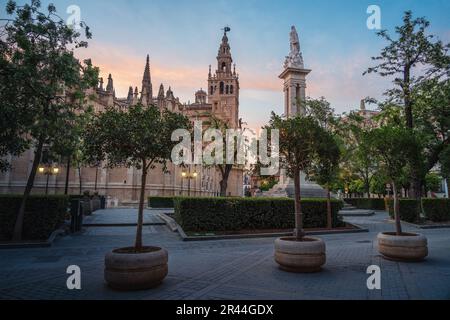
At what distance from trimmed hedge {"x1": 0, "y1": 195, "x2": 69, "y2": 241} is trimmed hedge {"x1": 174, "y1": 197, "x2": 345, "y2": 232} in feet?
19.6

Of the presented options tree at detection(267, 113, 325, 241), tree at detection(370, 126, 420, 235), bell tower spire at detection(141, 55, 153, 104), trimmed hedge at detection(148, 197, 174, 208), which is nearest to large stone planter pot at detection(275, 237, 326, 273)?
tree at detection(267, 113, 325, 241)

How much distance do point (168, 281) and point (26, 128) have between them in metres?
8.33

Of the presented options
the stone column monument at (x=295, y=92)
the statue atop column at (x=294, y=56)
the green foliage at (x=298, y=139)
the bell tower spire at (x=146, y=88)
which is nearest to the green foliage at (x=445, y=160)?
the stone column monument at (x=295, y=92)

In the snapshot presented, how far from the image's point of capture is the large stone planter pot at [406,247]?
28.3 ft

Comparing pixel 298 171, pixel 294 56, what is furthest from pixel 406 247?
pixel 294 56

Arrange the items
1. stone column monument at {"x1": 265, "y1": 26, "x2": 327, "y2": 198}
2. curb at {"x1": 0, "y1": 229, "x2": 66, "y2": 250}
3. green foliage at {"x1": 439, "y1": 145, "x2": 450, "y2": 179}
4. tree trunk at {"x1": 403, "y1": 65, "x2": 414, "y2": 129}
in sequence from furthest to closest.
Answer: green foliage at {"x1": 439, "y1": 145, "x2": 450, "y2": 179} → stone column monument at {"x1": 265, "y1": 26, "x2": 327, "y2": 198} → tree trunk at {"x1": 403, "y1": 65, "x2": 414, "y2": 129} → curb at {"x1": 0, "y1": 229, "x2": 66, "y2": 250}

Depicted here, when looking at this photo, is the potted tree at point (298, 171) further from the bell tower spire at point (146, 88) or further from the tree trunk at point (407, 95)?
the bell tower spire at point (146, 88)

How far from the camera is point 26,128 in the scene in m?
10.8

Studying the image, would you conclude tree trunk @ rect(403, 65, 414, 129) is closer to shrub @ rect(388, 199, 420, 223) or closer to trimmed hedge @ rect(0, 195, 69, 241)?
shrub @ rect(388, 199, 420, 223)

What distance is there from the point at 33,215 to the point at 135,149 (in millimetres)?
9275

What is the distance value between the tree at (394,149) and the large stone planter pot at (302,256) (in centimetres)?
409

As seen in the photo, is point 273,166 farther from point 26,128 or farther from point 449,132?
point 449,132

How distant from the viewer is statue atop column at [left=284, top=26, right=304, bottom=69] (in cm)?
2577
